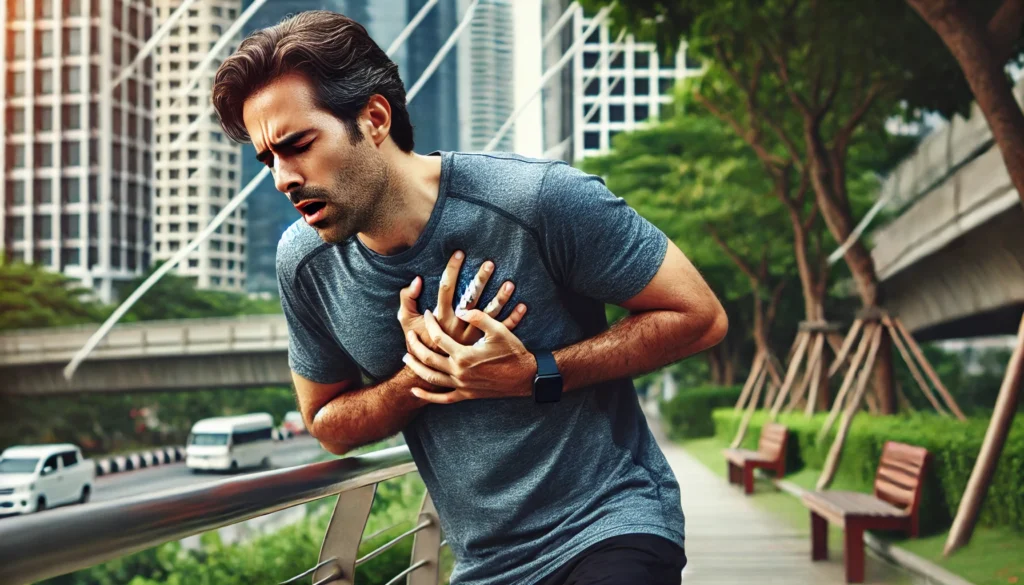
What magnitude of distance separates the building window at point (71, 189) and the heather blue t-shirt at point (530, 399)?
1832 inches

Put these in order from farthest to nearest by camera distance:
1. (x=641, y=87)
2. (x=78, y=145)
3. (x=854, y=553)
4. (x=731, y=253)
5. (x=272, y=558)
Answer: (x=78, y=145) → (x=641, y=87) → (x=731, y=253) → (x=272, y=558) → (x=854, y=553)

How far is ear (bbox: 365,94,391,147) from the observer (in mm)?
1752

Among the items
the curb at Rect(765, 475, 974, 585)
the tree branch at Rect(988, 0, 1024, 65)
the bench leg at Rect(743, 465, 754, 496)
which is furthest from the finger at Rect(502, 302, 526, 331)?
the bench leg at Rect(743, 465, 754, 496)

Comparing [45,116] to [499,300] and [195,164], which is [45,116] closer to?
[195,164]

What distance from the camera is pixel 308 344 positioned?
1.95 m

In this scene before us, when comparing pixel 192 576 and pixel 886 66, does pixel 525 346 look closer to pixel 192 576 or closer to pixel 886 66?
pixel 192 576

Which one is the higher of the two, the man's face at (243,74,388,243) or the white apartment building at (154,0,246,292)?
the white apartment building at (154,0,246,292)

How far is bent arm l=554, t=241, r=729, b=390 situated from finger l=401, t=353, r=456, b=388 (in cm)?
16

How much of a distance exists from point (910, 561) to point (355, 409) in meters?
5.80

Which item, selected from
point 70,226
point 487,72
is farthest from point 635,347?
point 70,226

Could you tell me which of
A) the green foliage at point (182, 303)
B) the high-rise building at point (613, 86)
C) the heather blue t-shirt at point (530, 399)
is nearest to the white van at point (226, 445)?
the green foliage at point (182, 303)

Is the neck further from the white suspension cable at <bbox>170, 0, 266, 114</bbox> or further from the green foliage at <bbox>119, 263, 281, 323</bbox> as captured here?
the green foliage at <bbox>119, 263, 281, 323</bbox>

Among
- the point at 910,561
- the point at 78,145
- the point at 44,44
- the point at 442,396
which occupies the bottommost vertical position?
the point at 910,561

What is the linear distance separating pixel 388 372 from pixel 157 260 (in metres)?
41.4
